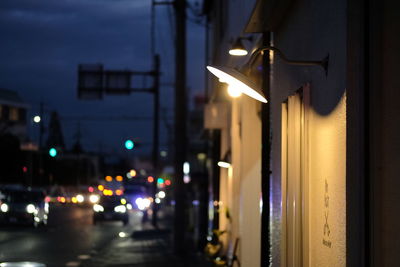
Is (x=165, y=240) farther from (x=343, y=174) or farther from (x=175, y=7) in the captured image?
(x=343, y=174)

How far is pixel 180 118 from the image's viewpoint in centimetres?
2070

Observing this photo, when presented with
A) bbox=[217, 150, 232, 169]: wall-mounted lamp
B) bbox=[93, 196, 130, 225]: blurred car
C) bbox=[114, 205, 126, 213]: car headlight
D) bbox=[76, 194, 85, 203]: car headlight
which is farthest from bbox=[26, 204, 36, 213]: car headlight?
bbox=[76, 194, 85, 203]: car headlight

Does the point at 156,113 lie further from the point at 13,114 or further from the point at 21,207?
the point at 13,114

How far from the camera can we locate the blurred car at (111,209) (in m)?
38.1

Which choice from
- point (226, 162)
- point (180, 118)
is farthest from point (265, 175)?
point (180, 118)

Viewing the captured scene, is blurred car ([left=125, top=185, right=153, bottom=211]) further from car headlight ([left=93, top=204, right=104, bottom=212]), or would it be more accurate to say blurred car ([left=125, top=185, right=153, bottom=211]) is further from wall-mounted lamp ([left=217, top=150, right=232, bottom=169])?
wall-mounted lamp ([left=217, top=150, right=232, bottom=169])

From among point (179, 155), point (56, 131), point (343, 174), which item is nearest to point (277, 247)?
point (343, 174)

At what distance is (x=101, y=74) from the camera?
99.9 ft

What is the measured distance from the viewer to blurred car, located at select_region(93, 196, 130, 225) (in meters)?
38.1

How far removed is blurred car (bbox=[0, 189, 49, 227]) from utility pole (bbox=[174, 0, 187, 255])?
1479 centimetres

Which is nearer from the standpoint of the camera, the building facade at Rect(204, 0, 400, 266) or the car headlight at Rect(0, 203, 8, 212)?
the building facade at Rect(204, 0, 400, 266)

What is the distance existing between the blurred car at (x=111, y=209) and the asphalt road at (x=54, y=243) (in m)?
2.10

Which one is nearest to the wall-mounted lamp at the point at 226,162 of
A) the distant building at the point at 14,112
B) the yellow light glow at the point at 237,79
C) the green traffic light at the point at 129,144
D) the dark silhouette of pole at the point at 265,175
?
the dark silhouette of pole at the point at 265,175

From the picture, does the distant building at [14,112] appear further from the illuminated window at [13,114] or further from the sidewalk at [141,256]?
the sidewalk at [141,256]
